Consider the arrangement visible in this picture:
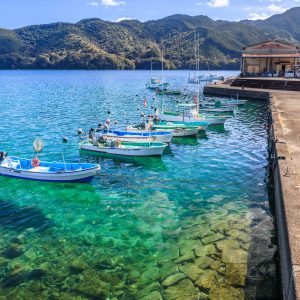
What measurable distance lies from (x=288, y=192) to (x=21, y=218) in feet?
40.0

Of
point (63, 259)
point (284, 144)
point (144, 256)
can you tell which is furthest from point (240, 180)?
point (63, 259)

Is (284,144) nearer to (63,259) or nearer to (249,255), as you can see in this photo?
(249,255)

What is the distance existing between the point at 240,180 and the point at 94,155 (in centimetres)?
1176

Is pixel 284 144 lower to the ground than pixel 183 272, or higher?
higher

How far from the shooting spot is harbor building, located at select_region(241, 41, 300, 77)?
7750 centimetres

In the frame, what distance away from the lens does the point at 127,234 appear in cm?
1531

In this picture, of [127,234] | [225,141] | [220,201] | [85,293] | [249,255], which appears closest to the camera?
[85,293]

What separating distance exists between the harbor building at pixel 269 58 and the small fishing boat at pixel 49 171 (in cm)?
6362

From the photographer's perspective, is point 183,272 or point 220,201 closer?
point 183,272

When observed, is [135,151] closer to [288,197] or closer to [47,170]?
[47,170]

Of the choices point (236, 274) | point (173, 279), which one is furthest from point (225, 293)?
point (173, 279)

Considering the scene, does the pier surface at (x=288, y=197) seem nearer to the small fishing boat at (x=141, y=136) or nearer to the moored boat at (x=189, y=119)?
the moored boat at (x=189, y=119)

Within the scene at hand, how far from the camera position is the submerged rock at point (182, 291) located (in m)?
11.2

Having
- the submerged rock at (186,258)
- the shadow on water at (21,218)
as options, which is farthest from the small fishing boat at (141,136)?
the submerged rock at (186,258)
